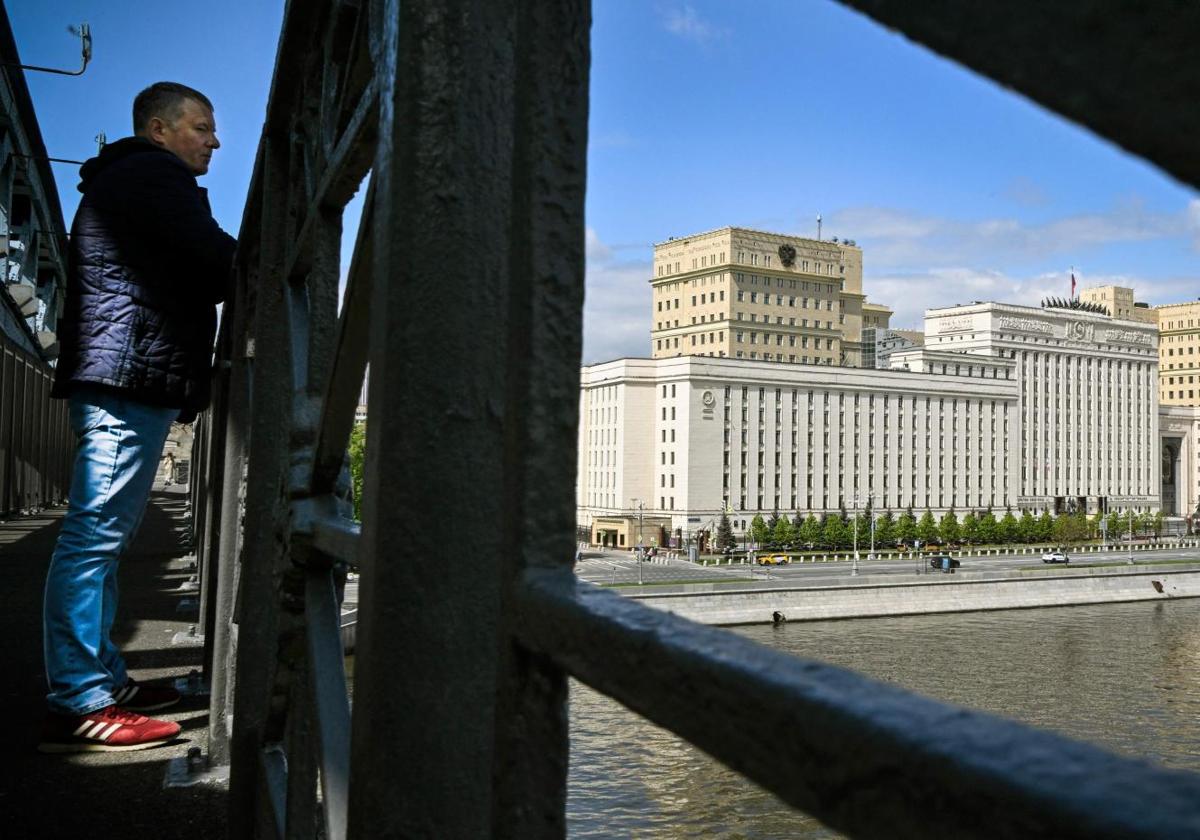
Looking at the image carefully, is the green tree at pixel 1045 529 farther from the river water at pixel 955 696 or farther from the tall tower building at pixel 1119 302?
the tall tower building at pixel 1119 302

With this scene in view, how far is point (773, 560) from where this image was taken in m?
44.8

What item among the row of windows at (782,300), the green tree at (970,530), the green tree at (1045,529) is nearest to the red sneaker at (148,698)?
the green tree at (970,530)

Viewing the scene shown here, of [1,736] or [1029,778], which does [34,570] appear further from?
[1029,778]

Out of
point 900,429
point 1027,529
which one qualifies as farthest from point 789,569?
point 1027,529

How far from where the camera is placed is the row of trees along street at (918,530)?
161 ft

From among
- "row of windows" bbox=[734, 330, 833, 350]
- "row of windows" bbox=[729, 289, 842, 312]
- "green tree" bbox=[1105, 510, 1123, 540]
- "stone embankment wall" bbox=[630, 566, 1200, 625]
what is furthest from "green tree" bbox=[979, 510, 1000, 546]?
"row of windows" bbox=[729, 289, 842, 312]

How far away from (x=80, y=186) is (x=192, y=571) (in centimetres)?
479

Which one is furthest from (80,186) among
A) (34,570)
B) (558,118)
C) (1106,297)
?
(1106,297)

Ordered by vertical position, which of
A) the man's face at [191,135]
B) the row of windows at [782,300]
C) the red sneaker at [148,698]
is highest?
the row of windows at [782,300]

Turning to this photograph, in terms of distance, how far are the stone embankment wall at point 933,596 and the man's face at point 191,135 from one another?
21705 millimetres

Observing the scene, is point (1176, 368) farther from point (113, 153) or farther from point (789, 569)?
point (113, 153)

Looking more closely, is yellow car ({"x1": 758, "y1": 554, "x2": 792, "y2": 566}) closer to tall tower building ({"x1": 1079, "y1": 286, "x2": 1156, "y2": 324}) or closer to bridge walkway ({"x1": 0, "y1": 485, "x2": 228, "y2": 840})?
bridge walkway ({"x1": 0, "y1": 485, "x2": 228, "y2": 840})

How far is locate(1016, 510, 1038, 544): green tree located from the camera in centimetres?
5703

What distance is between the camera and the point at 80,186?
2.32 m
